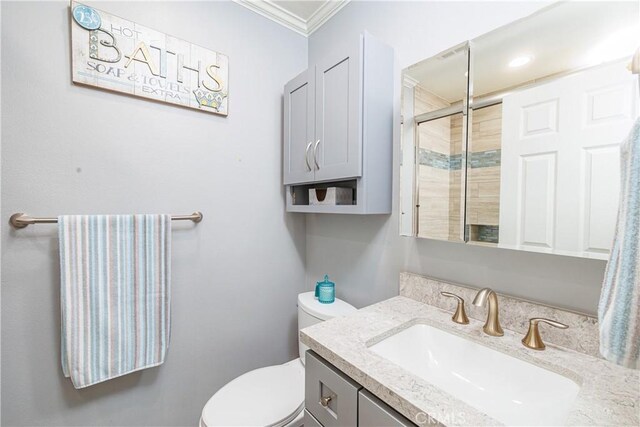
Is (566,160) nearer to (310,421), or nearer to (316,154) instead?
(316,154)

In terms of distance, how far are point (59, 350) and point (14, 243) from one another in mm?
465

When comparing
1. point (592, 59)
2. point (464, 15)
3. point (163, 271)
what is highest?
point (464, 15)

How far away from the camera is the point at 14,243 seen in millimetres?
1004

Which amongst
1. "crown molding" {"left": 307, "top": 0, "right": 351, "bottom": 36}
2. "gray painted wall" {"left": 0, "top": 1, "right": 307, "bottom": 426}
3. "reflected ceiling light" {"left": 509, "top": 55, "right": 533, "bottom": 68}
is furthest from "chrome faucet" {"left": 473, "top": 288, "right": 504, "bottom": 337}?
"crown molding" {"left": 307, "top": 0, "right": 351, "bottom": 36}

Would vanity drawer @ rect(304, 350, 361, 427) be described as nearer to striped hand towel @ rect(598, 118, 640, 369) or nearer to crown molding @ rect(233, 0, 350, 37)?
striped hand towel @ rect(598, 118, 640, 369)

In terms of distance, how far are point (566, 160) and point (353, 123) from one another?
2.33ft

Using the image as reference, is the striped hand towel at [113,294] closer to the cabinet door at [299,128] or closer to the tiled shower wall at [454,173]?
the cabinet door at [299,128]

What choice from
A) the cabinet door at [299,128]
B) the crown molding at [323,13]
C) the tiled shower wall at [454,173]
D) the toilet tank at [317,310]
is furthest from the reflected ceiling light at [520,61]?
the toilet tank at [317,310]

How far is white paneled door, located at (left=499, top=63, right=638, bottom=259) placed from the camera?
26.1 inches

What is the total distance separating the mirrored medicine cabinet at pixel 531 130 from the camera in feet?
2.21

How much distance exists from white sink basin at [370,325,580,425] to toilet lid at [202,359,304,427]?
552 mm

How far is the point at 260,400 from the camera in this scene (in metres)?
1.13

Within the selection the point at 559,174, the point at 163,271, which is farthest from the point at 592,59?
the point at 163,271

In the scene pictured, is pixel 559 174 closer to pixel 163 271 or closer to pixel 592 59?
pixel 592 59
